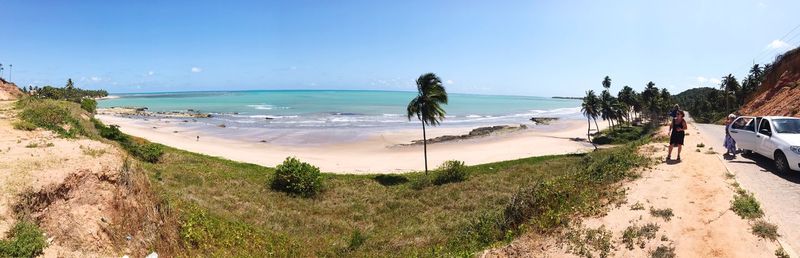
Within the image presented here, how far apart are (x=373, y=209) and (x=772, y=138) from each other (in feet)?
45.4

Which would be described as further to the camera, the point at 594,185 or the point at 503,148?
the point at 503,148

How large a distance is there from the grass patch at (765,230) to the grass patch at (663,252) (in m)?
1.55

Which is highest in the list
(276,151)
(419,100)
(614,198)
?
(419,100)

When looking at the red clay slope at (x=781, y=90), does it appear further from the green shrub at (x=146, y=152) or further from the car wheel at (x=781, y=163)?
the green shrub at (x=146, y=152)

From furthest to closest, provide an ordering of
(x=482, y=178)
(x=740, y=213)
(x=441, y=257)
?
(x=482, y=178)
(x=441, y=257)
(x=740, y=213)

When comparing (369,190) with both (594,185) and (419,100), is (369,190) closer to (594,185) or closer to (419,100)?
(419,100)

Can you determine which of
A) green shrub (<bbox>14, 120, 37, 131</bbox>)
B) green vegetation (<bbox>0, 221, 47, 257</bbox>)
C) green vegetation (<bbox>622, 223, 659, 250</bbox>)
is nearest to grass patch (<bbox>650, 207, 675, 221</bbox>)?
green vegetation (<bbox>622, 223, 659, 250</bbox>)

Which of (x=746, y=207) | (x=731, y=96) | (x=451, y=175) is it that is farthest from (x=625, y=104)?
(x=746, y=207)

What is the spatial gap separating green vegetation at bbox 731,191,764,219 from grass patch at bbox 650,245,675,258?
2165mm

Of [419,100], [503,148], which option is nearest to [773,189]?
[419,100]

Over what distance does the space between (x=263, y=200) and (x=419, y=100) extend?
13.6m

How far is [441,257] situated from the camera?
896 cm

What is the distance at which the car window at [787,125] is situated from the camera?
469 inches

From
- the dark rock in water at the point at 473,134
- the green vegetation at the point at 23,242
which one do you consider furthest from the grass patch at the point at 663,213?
the dark rock in water at the point at 473,134
